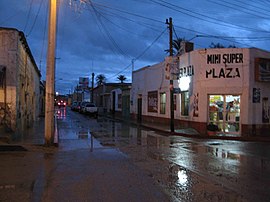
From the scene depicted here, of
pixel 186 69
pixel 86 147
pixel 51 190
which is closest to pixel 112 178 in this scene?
pixel 51 190

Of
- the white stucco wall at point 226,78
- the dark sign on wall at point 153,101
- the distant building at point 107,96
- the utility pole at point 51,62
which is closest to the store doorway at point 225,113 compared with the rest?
the white stucco wall at point 226,78

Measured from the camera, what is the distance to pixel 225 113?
23062 millimetres

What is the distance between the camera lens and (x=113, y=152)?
44.8ft

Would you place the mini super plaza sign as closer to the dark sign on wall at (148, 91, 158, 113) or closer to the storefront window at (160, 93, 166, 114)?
the storefront window at (160, 93, 166, 114)

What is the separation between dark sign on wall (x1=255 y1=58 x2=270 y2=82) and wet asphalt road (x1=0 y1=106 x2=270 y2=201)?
31.0 feet

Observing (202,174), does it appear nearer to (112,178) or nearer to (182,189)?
(182,189)

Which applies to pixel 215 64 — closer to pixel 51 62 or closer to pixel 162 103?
pixel 162 103

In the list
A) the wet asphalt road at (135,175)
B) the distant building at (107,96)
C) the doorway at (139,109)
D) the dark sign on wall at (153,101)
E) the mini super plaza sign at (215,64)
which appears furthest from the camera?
the distant building at (107,96)

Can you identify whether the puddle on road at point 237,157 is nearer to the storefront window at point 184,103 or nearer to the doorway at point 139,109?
the storefront window at point 184,103

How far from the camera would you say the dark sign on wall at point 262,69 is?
894 inches

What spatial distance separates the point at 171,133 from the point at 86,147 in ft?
28.3

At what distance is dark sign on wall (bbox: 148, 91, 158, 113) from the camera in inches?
1291

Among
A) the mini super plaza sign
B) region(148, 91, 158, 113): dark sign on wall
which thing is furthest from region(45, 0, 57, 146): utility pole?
region(148, 91, 158, 113): dark sign on wall

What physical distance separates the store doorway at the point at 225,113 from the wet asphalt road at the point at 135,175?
846 cm
